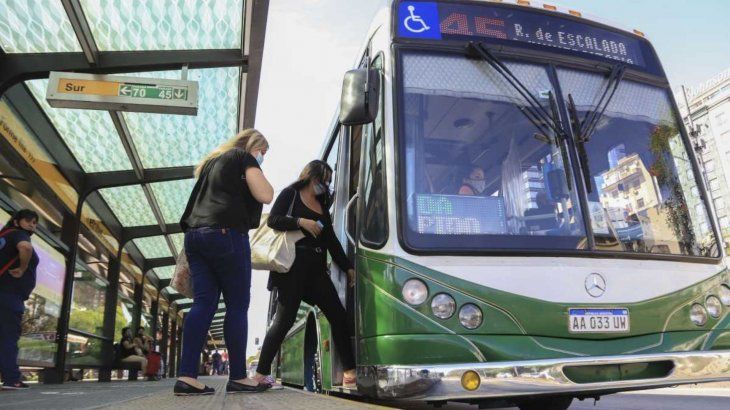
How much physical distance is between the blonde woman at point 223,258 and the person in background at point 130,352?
31.8 ft

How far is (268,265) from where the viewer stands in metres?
3.87

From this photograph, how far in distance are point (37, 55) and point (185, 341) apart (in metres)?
4.76

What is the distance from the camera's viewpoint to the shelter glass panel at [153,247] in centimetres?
1511

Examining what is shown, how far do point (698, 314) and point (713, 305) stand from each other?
0.16 m

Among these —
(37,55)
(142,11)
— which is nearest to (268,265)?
(142,11)

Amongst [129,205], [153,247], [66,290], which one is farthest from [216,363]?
[66,290]

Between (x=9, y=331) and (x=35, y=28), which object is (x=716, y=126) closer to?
(x=35, y=28)

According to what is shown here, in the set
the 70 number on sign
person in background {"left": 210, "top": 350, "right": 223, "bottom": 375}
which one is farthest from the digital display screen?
person in background {"left": 210, "top": 350, "right": 223, "bottom": 375}

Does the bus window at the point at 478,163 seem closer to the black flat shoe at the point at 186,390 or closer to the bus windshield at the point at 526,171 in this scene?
the bus windshield at the point at 526,171

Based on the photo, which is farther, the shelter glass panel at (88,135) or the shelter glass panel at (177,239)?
the shelter glass panel at (177,239)

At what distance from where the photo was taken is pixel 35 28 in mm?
6207

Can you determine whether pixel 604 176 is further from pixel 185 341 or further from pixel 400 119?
pixel 185 341

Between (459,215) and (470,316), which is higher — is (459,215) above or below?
above

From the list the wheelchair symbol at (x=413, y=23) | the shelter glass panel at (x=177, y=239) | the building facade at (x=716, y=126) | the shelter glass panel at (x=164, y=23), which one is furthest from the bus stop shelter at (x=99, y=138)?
the building facade at (x=716, y=126)
